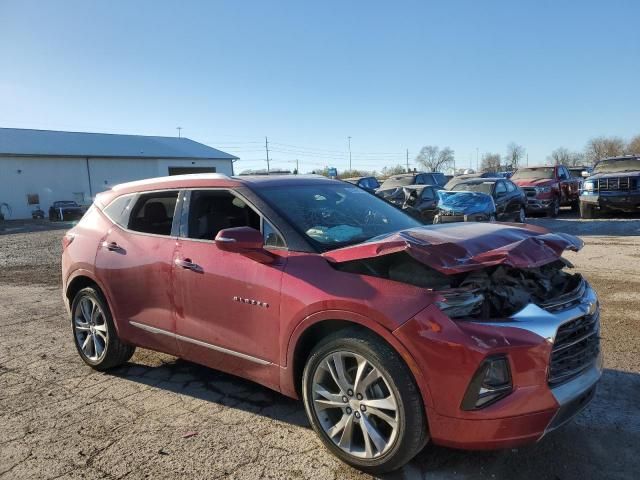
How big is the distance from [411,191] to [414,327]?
47.3 feet

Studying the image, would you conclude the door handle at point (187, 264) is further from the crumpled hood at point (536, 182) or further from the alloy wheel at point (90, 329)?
the crumpled hood at point (536, 182)

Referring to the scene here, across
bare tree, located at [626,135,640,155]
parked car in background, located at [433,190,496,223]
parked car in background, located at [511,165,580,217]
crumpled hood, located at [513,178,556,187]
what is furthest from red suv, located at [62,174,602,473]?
bare tree, located at [626,135,640,155]

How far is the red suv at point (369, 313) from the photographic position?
2625 millimetres

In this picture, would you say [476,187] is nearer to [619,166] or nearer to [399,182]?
[619,166]

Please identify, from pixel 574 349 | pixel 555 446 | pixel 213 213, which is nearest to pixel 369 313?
pixel 574 349

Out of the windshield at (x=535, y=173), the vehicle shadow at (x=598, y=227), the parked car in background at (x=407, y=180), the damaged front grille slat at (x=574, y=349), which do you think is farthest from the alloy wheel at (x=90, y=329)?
the windshield at (x=535, y=173)

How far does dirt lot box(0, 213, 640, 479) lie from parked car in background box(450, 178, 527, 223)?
9.82 m

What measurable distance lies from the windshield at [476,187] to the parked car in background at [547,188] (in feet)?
10.7

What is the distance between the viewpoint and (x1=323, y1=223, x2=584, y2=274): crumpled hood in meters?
2.84

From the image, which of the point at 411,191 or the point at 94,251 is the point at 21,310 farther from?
the point at 411,191

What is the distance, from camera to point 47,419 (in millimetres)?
3879

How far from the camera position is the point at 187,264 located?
390cm

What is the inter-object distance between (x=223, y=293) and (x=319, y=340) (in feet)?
2.71

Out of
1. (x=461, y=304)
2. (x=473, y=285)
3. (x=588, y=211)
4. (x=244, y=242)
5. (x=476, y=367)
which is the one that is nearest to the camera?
(x=476, y=367)
